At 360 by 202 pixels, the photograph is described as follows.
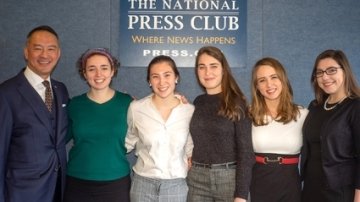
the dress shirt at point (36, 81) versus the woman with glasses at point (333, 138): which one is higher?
the dress shirt at point (36, 81)

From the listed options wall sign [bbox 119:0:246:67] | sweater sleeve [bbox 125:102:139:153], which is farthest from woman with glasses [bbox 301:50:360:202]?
sweater sleeve [bbox 125:102:139:153]

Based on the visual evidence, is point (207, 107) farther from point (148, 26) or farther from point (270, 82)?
point (148, 26)

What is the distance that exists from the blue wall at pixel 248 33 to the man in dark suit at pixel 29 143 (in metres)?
0.89

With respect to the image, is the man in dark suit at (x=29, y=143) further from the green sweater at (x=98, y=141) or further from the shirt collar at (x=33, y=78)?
the green sweater at (x=98, y=141)

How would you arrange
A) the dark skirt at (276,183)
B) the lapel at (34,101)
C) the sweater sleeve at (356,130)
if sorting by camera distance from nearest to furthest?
the sweater sleeve at (356,130) → the lapel at (34,101) → the dark skirt at (276,183)

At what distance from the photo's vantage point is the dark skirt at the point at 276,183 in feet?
6.93

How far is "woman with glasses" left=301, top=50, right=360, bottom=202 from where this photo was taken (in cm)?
196

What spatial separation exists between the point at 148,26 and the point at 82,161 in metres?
1.39

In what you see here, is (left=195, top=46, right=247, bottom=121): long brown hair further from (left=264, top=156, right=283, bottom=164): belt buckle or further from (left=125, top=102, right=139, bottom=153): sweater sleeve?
(left=125, top=102, right=139, bottom=153): sweater sleeve

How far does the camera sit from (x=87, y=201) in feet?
6.70

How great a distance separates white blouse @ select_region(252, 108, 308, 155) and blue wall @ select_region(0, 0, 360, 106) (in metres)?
0.81

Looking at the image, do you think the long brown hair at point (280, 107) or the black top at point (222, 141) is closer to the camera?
the black top at point (222, 141)

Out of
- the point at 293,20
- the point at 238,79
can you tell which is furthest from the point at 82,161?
the point at 293,20

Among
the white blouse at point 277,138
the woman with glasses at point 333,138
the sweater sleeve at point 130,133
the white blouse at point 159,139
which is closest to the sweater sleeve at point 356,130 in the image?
the woman with glasses at point 333,138
